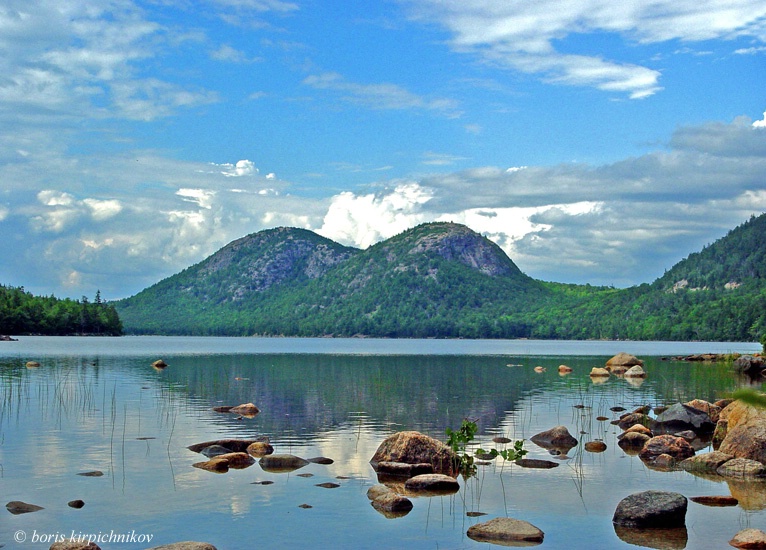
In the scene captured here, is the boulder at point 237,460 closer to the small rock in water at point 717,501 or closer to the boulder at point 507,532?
the boulder at point 507,532

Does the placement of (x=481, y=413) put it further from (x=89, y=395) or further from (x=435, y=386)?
(x=89, y=395)

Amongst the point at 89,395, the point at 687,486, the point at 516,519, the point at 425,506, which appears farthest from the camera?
the point at 89,395

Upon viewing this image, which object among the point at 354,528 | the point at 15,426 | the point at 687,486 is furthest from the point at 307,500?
the point at 15,426

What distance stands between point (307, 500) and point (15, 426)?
70.6 feet

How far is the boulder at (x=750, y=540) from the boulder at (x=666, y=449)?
11.8 meters

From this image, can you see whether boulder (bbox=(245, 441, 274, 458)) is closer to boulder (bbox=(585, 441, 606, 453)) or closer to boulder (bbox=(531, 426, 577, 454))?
boulder (bbox=(531, 426, 577, 454))

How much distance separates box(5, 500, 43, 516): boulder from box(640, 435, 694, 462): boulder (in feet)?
74.0

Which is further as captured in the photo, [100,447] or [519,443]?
[100,447]

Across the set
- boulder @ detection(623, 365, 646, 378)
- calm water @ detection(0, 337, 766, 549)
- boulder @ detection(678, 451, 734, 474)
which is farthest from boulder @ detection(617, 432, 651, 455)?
boulder @ detection(623, 365, 646, 378)

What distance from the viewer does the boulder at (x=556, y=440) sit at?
33562mm

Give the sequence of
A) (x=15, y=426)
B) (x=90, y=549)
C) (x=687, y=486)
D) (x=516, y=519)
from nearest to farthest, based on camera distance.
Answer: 1. (x=90, y=549)
2. (x=516, y=519)
3. (x=687, y=486)
4. (x=15, y=426)

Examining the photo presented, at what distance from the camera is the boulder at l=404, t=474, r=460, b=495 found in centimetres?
2442

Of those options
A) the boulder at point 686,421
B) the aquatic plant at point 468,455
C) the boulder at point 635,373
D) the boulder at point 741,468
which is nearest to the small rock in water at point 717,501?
the boulder at point 741,468

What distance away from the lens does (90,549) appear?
16891 mm
